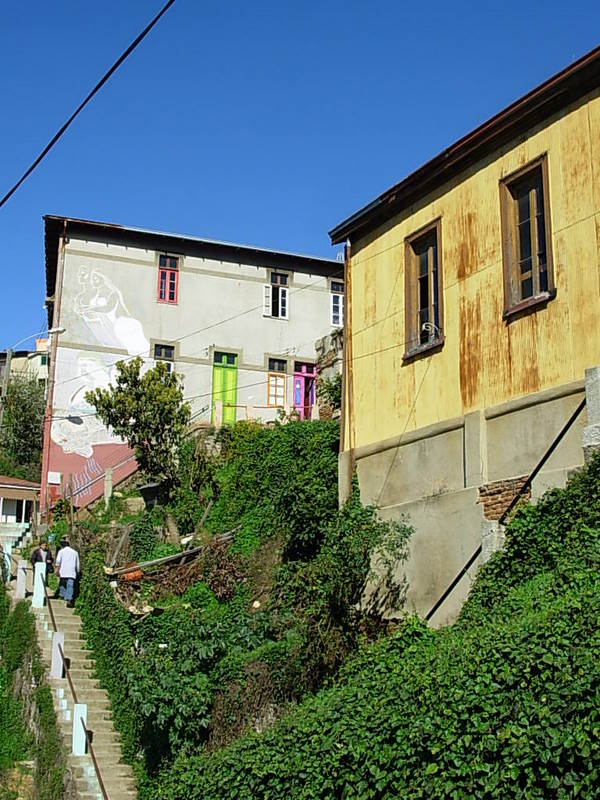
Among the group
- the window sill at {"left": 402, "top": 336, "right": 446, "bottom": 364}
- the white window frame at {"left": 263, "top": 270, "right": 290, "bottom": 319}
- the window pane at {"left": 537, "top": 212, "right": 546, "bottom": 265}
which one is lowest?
the window sill at {"left": 402, "top": 336, "right": 446, "bottom": 364}

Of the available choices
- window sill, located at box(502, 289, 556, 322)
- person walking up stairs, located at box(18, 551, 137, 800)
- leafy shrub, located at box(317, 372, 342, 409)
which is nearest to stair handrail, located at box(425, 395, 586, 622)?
window sill, located at box(502, 289, 556, 322)

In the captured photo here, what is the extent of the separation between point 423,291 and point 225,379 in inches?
763

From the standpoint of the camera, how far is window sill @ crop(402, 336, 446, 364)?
14.4 metres

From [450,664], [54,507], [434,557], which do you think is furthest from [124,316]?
[450,664]

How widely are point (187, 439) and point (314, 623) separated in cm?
1177

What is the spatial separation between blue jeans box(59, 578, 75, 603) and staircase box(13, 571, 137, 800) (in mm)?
172

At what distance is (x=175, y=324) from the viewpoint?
3369 centimetres

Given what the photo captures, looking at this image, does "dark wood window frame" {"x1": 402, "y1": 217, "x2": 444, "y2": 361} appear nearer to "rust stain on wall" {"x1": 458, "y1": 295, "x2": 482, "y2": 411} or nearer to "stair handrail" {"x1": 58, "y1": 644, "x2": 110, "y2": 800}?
"rust stain on wall" {"x1": 458, "y1": 295, "x2": 482, "y2": 411}

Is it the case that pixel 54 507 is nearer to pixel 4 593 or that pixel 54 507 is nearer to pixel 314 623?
pixel 4 593

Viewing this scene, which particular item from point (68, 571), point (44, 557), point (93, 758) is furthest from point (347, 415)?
point (44, 557)

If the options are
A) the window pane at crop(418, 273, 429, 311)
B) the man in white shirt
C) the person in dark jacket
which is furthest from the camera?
the person in dark jacket

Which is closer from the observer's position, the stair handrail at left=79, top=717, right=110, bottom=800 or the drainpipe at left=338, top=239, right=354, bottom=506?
the stair handrail at left=79, top=717, right=110, bottom=800

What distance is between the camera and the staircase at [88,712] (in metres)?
15.1

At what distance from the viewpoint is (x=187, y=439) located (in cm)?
2555
